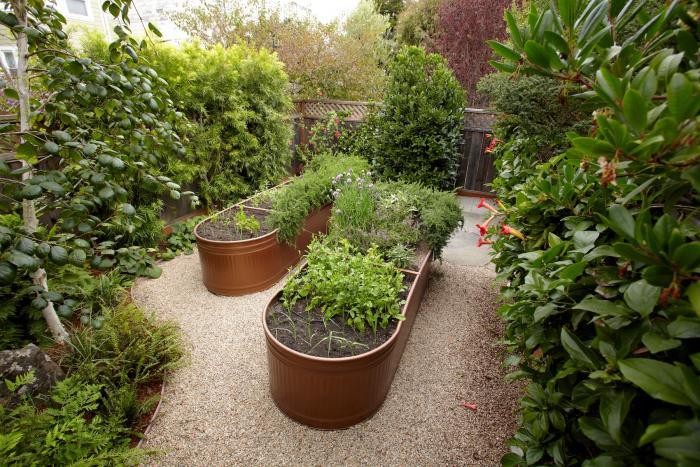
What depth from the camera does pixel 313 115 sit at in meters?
6.68

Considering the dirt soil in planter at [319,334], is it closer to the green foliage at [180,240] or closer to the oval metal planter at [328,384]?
the oval metal planter at [328,384]

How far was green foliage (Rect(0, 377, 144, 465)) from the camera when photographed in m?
1.42

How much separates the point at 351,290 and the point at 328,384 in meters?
0.55

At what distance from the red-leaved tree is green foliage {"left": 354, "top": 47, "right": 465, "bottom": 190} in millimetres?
4996

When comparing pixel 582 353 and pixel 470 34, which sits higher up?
pixel 470 34

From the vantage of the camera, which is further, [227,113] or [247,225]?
[227,113]

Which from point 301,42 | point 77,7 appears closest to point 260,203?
point 301,42

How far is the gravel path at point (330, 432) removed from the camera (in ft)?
5.90

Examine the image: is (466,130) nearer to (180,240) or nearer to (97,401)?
(180,240)

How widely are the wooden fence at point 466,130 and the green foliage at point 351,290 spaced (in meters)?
3.68

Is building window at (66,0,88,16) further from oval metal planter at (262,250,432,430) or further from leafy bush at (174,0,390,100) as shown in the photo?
oval metal planter at (262,250,432,430)

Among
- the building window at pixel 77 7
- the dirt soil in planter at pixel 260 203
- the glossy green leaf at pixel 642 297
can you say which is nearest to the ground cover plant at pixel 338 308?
the glossy green leaf at pixel 642 297

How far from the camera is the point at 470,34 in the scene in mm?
8844

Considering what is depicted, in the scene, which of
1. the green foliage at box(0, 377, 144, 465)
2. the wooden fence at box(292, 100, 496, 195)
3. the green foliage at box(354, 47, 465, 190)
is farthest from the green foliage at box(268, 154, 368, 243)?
the wooden fence at box(292, 100, 496, 195)
